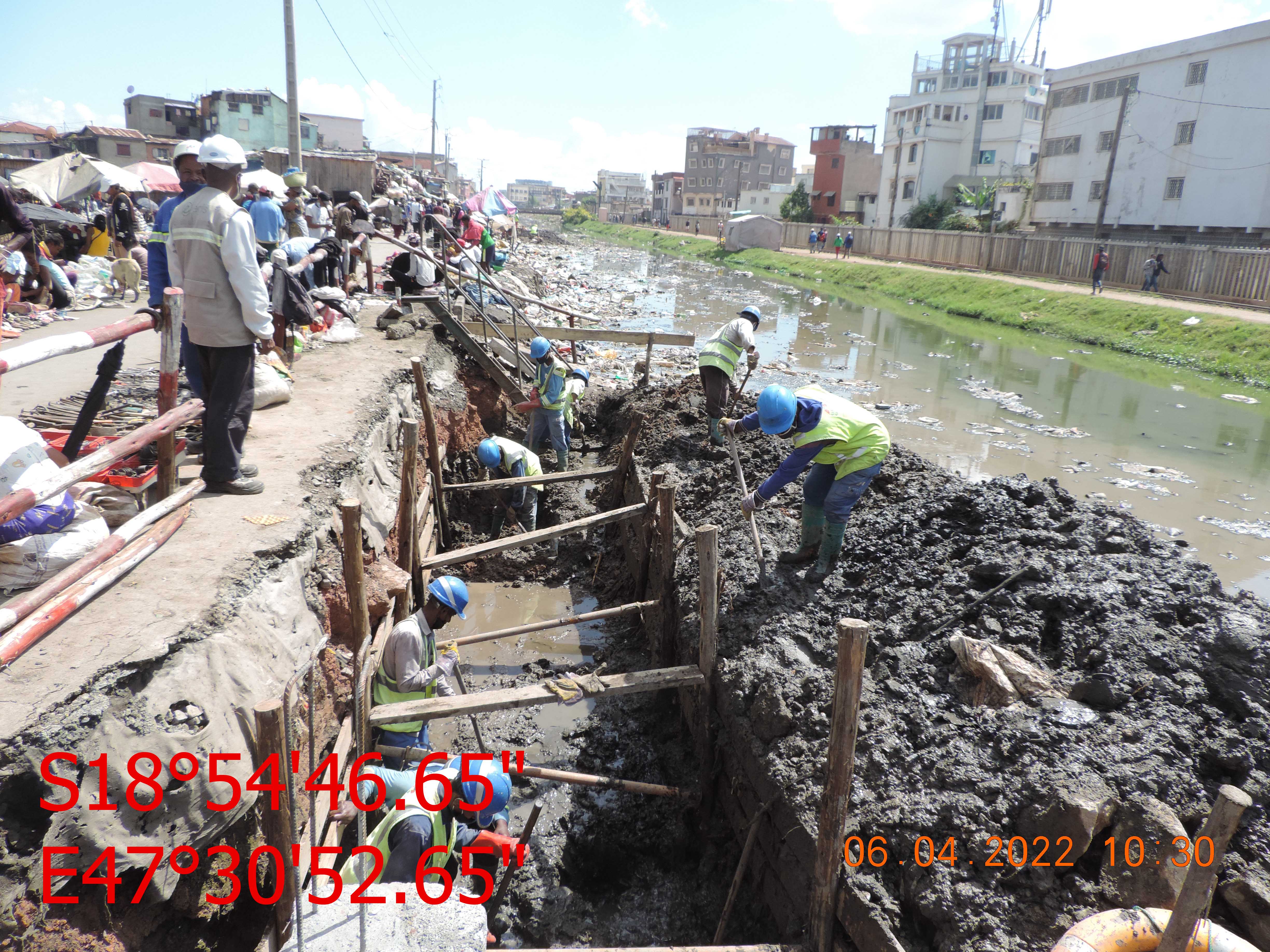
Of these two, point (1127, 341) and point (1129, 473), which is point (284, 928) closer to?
point (1129, 473)

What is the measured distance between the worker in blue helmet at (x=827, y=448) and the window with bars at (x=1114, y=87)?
113 ft

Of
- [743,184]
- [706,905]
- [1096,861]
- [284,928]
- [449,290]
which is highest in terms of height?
[743,184]

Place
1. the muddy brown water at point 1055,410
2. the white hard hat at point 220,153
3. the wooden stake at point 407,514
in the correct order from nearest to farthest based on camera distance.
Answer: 1. the white hard hat at point 220,153
2. the wooden stake at point 407,514
3. the muddy brown water at point 1055,410

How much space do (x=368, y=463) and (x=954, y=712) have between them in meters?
4.60

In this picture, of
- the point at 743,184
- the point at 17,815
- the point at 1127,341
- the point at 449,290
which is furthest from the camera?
the point at 743,184

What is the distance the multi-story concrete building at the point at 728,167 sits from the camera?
82125mm

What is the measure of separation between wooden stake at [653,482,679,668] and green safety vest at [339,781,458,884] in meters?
2.31

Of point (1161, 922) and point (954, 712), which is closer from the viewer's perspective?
point (1161, 922)

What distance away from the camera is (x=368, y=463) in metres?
5.97

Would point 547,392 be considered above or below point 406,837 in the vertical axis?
above

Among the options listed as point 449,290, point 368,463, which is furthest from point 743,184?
point 368,463

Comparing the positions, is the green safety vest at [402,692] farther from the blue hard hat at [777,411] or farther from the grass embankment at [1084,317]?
the grass embankment at [1084,317]

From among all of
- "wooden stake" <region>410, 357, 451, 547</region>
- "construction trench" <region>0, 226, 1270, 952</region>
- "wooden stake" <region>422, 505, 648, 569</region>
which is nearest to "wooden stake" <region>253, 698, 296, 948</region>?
"construction trench" <region>0, 226, 1270, 952</region>

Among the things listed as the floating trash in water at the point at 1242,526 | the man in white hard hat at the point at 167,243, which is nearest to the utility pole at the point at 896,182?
the floating trash in water at the point at 1242,526
